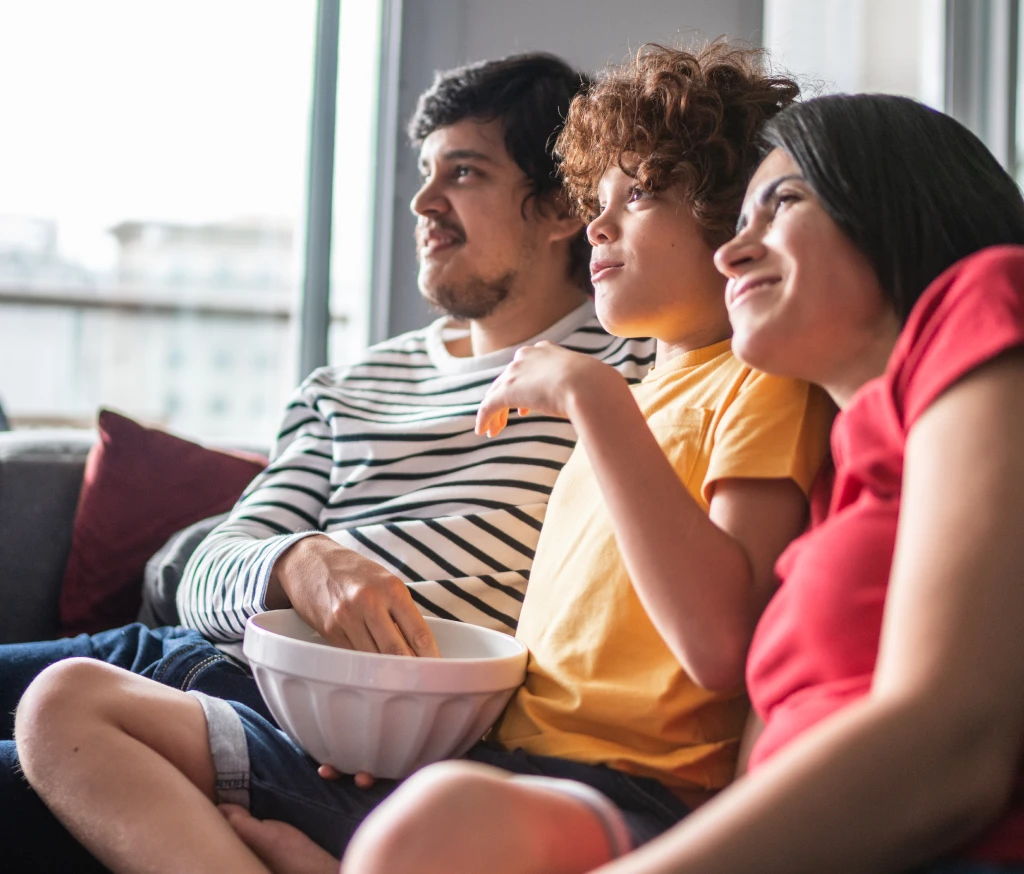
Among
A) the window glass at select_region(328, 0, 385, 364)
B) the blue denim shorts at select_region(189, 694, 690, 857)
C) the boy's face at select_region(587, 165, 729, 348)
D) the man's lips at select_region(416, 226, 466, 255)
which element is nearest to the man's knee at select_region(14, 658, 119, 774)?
the blue denim shorts at select_region(189, 694, 690, 857)

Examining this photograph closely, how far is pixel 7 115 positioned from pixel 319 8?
822 millimetres

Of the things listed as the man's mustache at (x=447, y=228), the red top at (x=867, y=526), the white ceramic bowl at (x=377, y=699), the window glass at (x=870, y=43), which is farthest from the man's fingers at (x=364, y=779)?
the window glass at (x=870, y=43)

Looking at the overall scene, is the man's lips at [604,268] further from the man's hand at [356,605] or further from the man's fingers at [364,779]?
the man's fingers at [364,779]

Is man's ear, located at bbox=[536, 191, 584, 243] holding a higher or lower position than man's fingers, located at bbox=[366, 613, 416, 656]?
higher

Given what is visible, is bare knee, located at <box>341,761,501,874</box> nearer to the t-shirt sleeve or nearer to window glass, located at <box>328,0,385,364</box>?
the t-shirt sleeve

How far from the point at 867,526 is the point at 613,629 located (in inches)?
11.5

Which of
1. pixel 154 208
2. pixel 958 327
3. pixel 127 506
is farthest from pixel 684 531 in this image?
pixel 154 208

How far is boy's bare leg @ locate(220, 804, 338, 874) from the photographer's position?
0.90m

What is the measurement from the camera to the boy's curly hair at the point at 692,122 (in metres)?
1.05

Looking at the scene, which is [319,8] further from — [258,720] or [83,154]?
[258,720]

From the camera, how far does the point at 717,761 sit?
902 millimetres

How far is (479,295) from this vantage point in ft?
4.93

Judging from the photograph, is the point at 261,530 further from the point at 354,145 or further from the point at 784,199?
the point at 354,145

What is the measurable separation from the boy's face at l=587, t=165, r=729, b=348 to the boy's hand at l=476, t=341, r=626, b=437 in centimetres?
12
